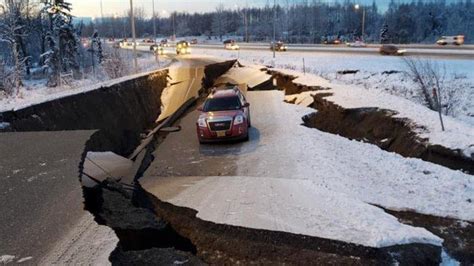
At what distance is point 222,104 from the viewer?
1767 cm

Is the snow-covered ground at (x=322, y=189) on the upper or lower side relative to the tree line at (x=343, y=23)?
lower

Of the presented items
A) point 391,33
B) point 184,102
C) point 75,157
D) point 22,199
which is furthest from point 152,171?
point 391,33

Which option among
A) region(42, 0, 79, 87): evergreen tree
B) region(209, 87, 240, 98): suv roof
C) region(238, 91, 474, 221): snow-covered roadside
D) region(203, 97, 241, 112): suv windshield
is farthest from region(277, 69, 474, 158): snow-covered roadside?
region(42, 0, 79, 87): evergreen tree

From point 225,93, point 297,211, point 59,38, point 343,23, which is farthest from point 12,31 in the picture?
point 343,23

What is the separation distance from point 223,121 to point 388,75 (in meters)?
23.1

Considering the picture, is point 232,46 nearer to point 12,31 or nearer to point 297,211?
point 12,31

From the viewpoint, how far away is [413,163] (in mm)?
13547

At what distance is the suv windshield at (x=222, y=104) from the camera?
17516mm

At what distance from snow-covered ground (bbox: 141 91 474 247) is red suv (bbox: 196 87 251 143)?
1.52 feet

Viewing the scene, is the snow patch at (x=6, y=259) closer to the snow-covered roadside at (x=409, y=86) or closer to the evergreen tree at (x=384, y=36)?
the snow-covered roadside at (x=409, y=86)

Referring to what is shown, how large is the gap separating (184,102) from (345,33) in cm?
9492

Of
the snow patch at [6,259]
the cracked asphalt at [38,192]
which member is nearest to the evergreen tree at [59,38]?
the cracked asphalt at [38,192]

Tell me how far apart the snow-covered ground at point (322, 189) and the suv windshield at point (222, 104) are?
153cm

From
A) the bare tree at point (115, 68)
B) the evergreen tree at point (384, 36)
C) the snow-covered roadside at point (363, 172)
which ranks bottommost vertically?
the snow-covered roadside at point (363, 172)
